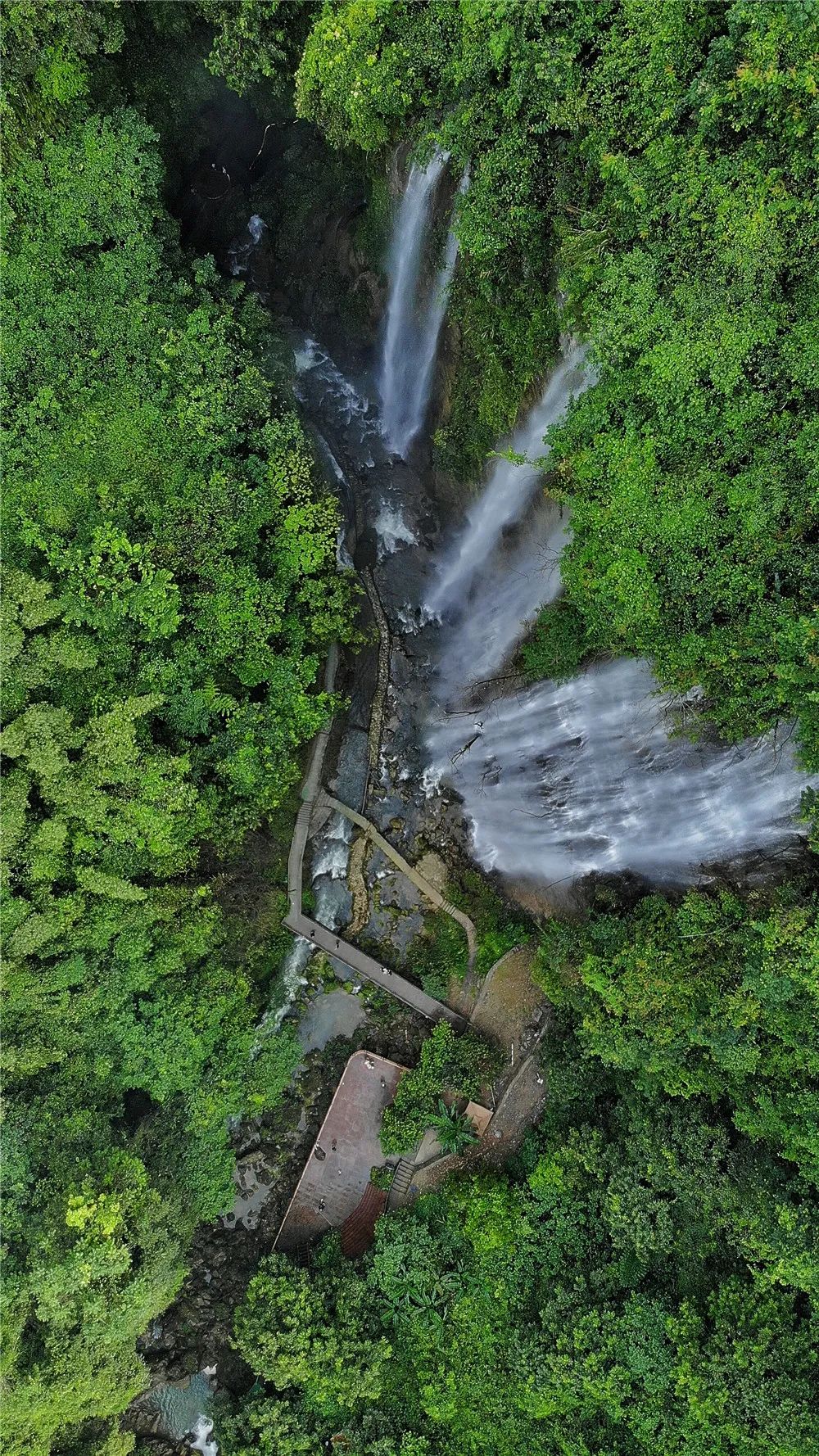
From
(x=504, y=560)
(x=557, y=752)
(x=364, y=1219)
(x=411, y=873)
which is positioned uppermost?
(x=504, y=560)

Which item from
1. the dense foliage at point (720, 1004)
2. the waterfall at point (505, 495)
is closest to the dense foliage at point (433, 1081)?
the dense foliage at point (720, 1004)

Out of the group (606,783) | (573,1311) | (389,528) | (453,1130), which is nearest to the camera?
(573,1311)

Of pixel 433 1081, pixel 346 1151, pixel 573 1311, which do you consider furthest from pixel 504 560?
pixel 573 1311

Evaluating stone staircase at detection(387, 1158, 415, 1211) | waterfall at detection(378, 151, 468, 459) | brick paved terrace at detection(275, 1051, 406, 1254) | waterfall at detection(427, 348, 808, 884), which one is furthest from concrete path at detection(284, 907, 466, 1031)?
waterfall at detection(378, 151, 468, 459)

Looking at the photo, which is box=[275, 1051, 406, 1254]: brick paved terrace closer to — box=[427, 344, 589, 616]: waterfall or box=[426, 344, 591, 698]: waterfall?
box=[426, 344, 591, 698]: waterfall

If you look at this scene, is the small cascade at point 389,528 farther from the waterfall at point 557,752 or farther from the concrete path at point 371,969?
the concrete path at point 371,969

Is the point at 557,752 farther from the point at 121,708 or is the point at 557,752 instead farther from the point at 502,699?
the point at 121,708

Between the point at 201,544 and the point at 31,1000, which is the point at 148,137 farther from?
the point at 31,1000
